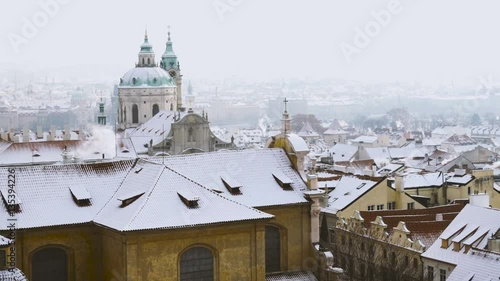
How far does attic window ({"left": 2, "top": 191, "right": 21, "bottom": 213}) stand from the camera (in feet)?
133

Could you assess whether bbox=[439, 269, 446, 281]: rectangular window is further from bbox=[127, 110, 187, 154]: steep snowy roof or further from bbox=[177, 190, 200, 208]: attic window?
bbox=[127, 110, 187, 154]: steep snowy roof

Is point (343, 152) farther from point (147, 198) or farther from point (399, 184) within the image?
point (147, 198)

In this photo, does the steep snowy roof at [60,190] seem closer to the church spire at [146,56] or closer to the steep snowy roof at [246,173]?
the steep snowy roof at [246,173]

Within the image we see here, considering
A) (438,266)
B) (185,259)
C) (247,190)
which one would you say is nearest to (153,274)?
(185,259)

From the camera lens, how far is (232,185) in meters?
44.8

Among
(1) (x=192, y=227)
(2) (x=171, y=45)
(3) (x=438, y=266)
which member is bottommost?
(3) (x=438, y=266)

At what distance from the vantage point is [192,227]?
3997 cm

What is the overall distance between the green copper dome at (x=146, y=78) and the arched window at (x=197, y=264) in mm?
93781

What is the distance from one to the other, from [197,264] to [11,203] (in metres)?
8.27

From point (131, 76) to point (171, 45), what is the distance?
18.2m

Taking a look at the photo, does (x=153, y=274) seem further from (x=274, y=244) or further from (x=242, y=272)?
(x=274, y=244)

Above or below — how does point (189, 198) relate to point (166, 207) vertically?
above

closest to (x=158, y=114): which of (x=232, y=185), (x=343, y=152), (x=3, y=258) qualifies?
(x=343, y=152)

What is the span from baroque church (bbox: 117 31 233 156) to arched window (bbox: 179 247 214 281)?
60521 mm
